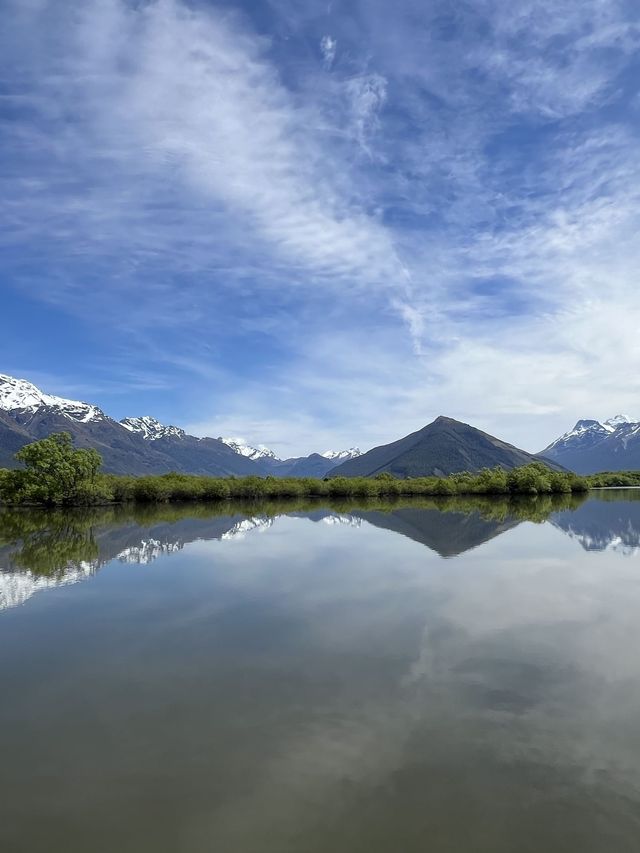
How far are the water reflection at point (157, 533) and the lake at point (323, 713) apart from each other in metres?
3.86

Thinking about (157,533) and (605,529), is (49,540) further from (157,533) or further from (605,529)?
(605,529)

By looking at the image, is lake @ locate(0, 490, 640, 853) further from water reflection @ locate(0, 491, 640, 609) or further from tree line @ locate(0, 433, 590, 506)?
tree line @ locate(0, 433, 590, 506)

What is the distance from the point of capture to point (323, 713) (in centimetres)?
1268

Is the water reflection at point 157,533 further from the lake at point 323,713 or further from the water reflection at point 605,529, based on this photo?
the lake at point 323,713

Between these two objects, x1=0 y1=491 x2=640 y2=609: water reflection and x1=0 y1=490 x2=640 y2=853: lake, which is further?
x1=0 y1=491 x2=640 y2=609: water reflection

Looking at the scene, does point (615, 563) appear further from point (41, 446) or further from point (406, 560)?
point (41, 446)

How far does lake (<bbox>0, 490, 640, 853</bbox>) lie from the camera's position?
8.59 meters

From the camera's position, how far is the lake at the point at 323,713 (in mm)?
8594

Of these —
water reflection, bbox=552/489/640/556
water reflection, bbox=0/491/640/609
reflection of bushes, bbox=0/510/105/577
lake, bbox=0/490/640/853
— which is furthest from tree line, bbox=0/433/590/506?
lake, bbox=0/490/640/853

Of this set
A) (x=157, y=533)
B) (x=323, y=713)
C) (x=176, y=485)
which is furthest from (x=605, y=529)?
(x=176, y=485)

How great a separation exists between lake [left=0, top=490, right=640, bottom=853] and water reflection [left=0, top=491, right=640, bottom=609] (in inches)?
152

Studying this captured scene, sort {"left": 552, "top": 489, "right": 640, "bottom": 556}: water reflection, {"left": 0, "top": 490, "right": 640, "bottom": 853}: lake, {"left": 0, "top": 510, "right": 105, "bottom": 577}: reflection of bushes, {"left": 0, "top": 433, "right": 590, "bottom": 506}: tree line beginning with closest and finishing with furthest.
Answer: {"left": 0, "top": 490, "right": 640, "bottom": 853}: lake, {"left": 0, "top": 510, "right": 105, "bottom": 577}: reflection of bushes, {"left": 552, "top": 489, "right": 640, "bottom": 556}: water reflection, {"left": 0, "top": 433, "right": 590, "bottom": 506}: tree line

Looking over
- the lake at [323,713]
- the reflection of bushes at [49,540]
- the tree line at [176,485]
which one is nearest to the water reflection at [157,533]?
the reflection of bushes at [49,540]

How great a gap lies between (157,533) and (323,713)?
143 ft
